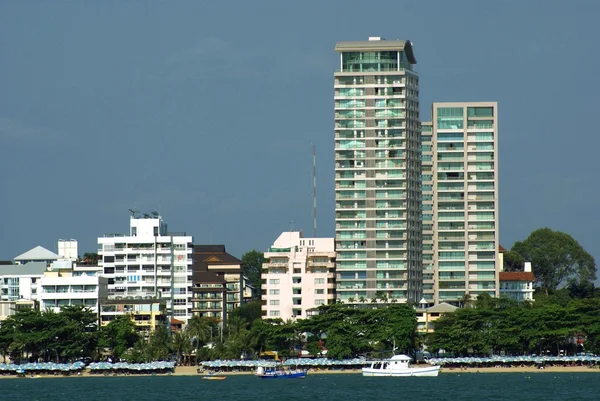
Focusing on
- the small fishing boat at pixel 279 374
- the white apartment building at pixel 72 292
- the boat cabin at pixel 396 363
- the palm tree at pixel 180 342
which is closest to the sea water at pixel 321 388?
the small fishing boat at pixel 279 374

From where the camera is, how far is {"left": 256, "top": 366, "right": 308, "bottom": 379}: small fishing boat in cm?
17162

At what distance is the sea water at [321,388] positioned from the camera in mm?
139750

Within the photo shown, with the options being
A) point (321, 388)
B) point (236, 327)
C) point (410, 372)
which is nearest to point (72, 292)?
point (236, 327)

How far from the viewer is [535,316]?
181 meters

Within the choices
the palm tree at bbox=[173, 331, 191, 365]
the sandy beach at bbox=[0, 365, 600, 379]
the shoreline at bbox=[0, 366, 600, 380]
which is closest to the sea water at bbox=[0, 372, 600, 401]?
the shoreline at bbox=[0, 366, 600, 380]

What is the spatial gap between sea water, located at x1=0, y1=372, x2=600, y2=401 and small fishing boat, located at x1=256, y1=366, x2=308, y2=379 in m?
1.10

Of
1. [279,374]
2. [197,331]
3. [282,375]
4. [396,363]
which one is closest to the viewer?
[279,374]

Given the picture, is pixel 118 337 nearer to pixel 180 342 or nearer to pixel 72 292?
pixel 180 342

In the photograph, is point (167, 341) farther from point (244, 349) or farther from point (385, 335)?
point (385, 335)

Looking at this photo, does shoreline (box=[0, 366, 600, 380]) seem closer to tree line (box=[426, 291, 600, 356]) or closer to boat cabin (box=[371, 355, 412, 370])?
tree line (box=[426, 291, 600, 356])

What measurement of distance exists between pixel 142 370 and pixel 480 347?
152ft

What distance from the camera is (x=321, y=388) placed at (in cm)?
15312

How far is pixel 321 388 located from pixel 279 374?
1921 cm

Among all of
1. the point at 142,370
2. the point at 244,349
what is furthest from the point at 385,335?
the point at 142,370
